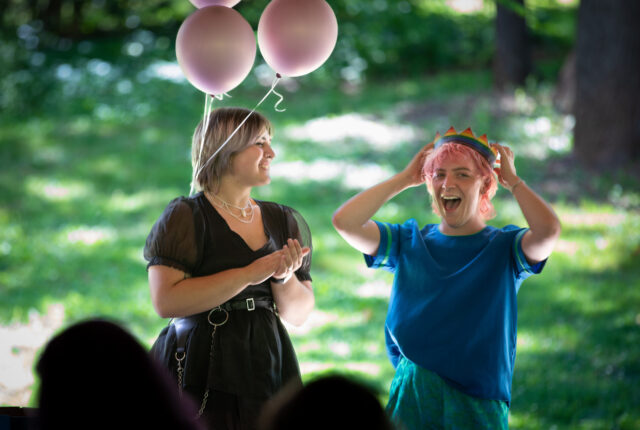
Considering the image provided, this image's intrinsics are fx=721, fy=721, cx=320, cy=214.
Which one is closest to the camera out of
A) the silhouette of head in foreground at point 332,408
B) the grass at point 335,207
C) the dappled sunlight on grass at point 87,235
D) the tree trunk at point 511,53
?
the silhouette of head in foreground at point 332,408

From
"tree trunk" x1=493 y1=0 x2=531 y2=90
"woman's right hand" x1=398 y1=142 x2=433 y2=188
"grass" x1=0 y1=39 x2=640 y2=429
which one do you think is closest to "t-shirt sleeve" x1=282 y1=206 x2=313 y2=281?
"woman's right hand" x1=398 y1=142 x2=433 y2=188

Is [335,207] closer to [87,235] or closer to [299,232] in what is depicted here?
[87,235]

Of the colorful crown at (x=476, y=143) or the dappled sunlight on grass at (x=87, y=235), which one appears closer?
the colorful crown at (x=476, y=143)

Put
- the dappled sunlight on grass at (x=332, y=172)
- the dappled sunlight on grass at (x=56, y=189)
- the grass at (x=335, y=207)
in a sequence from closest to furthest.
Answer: the grass at (x=335, y=207) → the dappled sunlight on grass at (x=56, y=189) → the dappled sunlight on grass at (x=332, y=172)

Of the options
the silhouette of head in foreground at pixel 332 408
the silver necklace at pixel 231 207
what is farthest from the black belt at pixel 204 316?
the silhouette of head in foreground at pixel 332 408

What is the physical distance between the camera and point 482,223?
2395 mm

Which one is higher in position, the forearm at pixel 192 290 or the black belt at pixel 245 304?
the forearm at pixel 192 290

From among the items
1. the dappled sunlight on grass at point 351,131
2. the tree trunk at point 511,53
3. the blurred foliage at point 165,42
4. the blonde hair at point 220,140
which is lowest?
the blonde hair at point 220,140

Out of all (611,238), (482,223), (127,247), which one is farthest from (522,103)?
(482,223)

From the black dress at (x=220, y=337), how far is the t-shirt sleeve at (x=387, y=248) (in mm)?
375

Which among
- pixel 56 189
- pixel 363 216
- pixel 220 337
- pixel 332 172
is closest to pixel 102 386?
pixel 220 337

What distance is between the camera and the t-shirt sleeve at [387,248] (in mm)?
2428

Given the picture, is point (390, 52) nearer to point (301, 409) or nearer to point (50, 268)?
point (50, 268)

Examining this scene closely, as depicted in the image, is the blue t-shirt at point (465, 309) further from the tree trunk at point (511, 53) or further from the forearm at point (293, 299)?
the tree trunk at point (511, 53)
